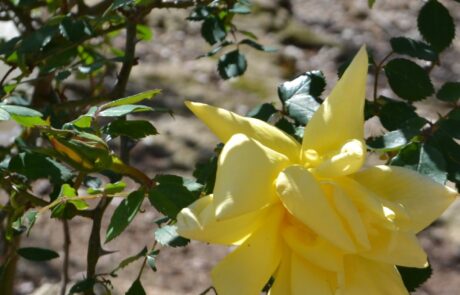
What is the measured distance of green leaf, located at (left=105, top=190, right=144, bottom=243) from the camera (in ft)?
3.64

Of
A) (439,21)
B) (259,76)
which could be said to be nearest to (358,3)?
(259,76)

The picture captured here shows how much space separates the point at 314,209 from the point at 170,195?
1.09ft

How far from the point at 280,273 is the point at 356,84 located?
0.82 ft

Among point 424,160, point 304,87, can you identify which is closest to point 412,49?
point 304,87

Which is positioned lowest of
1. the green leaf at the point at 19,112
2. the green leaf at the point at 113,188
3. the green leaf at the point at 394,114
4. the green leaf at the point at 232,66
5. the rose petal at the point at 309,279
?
the green leaf at the point at 232,66

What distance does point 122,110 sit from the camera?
1.14 meters

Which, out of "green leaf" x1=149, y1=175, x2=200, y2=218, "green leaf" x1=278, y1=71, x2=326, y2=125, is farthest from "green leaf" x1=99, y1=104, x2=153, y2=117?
"green leaf" x1=278, y1=71, x2=326, y2=125

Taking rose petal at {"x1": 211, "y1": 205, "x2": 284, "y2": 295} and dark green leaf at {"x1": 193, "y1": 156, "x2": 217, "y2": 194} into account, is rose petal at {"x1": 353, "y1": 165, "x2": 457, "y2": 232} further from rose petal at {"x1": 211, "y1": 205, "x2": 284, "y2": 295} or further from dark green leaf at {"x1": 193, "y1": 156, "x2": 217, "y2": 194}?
dark green leaf at {"x1": 193, "y1": 156, "x2": 217, "y2": 194}

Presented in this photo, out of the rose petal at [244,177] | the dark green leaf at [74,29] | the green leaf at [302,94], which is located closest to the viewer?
the rose petal at [244,177]

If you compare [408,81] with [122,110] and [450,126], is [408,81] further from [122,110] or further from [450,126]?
[122,110]

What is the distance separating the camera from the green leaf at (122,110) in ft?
3.68

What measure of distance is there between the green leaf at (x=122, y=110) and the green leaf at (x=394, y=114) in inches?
16.5

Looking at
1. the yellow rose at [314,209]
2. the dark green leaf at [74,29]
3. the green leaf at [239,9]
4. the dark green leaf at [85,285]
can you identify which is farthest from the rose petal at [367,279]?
the green leaf at [239,9]

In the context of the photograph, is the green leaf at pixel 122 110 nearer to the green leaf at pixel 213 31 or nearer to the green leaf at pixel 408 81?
the green leaf at pixel 408 81
